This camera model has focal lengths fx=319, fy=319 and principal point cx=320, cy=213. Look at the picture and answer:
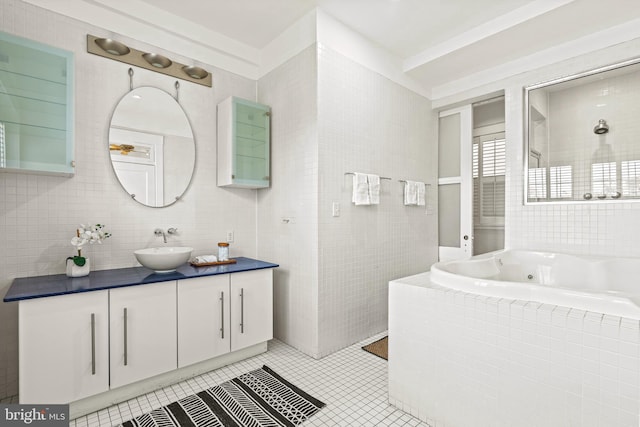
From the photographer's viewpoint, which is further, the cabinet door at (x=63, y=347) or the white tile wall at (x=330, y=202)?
the white tile wall at (x=330, y=202)

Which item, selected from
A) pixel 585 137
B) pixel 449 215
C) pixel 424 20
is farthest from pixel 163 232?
pixel 585 137

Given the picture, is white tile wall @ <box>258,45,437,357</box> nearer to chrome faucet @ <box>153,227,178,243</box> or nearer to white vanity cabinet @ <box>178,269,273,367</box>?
white vanity cabinet @ <box>178,269,273,367</box>

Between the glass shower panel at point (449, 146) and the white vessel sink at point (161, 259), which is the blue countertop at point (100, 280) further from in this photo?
the glass shower panel at point (449, 146)

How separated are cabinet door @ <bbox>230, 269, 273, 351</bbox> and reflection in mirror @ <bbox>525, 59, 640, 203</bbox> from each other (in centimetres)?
243

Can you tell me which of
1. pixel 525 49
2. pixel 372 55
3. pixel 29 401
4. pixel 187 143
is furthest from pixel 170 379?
pixel 525 49

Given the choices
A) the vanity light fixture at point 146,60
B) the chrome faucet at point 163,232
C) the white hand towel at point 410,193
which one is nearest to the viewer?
the vanity light fixture at point 146,60

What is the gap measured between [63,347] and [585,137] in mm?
3833

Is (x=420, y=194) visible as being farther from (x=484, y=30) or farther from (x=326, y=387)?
(x=326, y=387)

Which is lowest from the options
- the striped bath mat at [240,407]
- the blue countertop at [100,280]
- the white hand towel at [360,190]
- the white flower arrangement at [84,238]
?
the striped bath mat at [240,407]

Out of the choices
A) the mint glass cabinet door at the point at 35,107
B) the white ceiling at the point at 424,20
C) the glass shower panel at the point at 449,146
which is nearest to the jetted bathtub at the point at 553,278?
the glass shower panel at the point at 449,146

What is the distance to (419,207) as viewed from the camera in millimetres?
3363

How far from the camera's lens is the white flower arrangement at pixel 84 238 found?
6.36 feet

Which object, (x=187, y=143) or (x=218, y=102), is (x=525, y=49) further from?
(x=187, y=143)

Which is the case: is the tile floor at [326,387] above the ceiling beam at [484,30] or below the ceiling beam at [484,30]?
below
